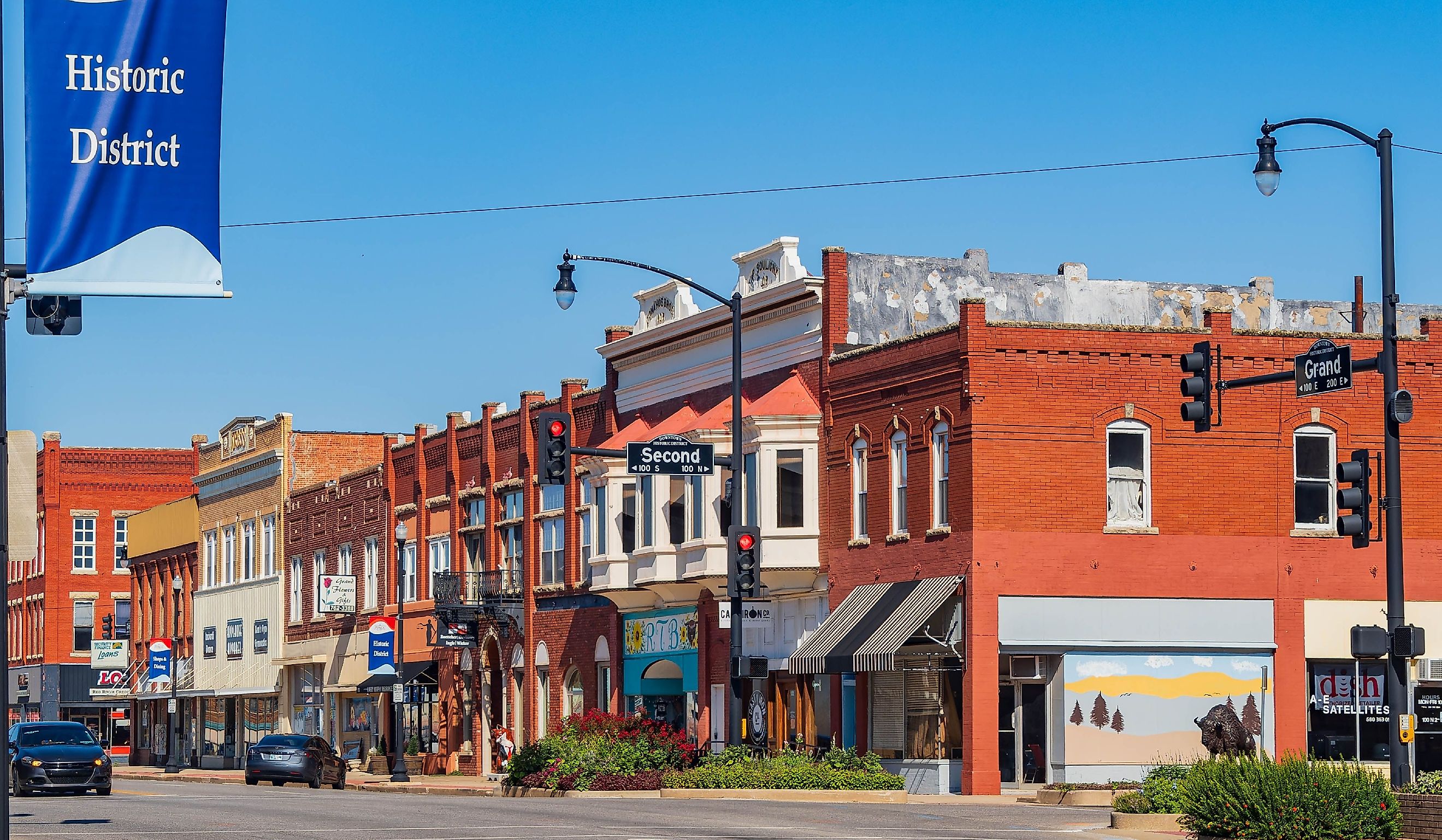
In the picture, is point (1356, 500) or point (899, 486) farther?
point (899, 486)

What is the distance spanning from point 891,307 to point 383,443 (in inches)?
1287

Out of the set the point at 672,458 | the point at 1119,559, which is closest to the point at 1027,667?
the point at 1119,559

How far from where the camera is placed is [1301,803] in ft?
68.7

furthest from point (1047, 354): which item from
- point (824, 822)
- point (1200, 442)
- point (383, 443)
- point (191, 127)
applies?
point (383, 443)

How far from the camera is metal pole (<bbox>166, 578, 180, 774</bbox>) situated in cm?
8000

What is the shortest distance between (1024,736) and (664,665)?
1238 cm

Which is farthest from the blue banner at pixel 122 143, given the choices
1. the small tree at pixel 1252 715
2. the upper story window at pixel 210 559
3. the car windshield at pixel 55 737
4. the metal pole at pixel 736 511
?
the upper story window at pixel 210 559

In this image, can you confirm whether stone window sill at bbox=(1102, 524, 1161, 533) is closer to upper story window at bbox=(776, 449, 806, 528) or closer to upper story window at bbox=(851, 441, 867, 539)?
upper story window at bbox=(851, 441, 867, 539)

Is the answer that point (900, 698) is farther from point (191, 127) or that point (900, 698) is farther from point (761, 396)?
point (191, 127)

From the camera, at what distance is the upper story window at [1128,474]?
3909 cm

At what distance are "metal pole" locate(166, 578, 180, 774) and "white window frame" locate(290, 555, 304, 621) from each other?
1036cm

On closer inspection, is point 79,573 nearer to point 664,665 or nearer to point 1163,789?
point 664,665

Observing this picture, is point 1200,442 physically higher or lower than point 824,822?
higher

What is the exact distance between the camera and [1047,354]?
38.8 meters
